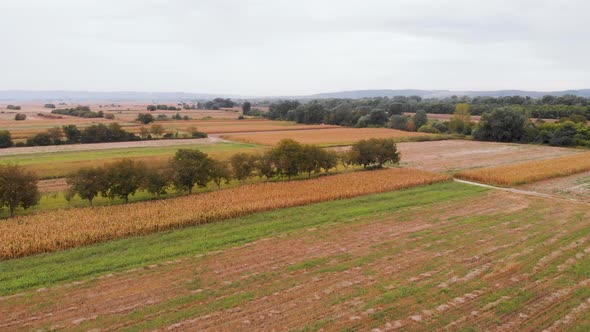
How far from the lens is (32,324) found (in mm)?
13789

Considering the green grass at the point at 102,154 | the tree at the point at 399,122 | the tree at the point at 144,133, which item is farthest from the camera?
the tree at the point at 399,122

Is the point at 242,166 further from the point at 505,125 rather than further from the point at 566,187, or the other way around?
the point at 505,125

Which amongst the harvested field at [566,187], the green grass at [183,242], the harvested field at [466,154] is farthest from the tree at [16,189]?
the harvested field at [566,187]

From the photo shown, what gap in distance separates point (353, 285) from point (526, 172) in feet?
110

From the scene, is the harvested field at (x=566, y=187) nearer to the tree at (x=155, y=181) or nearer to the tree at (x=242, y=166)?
the tree at (x=242, y=166)

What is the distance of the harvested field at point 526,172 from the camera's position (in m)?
38.9

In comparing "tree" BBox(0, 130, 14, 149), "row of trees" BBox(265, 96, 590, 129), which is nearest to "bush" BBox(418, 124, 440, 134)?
"row of trees" BBox(265, 96, 590, 129)

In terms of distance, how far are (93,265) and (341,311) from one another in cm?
1168

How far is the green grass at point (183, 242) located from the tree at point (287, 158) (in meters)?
8.72

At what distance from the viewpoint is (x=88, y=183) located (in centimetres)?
2898

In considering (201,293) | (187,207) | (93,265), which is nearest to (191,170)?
(187,207)

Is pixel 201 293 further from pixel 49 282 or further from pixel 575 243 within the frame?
pixel 575 243

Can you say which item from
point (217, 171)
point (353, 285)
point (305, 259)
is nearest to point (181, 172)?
point (217, 171)

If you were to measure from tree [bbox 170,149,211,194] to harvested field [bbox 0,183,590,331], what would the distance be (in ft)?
28.1
